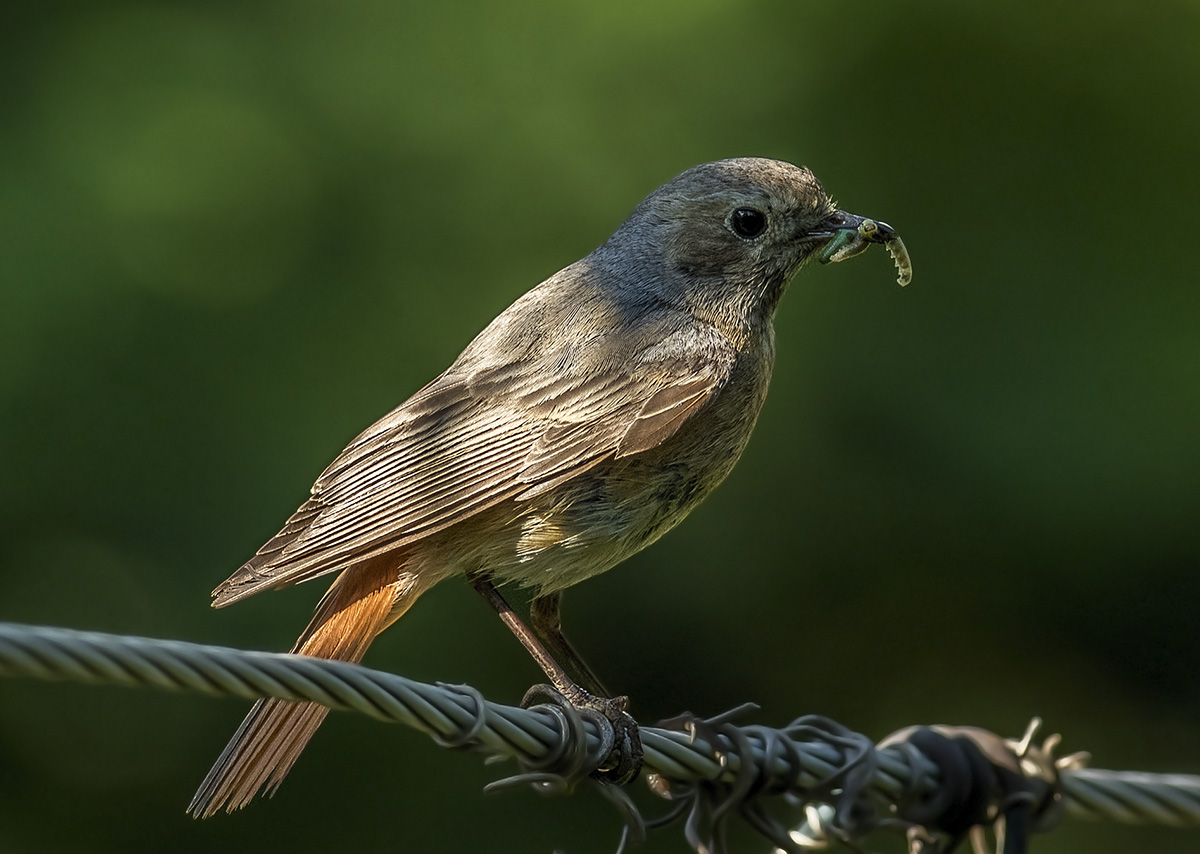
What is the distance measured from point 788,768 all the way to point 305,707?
1.48m

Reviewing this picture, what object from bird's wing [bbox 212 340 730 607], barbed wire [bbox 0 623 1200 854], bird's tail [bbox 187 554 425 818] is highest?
bird's wing [bbox 212 340 730 607]

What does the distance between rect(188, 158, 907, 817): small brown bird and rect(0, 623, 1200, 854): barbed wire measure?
0.70 meters

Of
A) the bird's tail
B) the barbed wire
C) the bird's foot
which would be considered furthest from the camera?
the bird's tail

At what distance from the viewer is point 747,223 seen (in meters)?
3.90

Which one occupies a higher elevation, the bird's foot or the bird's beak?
the bird's beak

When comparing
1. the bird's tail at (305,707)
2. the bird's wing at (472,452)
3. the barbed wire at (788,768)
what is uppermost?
the bird's wing at (472,452)

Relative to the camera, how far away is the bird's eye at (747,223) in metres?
3.89

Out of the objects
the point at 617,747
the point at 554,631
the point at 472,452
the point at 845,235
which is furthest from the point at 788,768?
the point at 845,235

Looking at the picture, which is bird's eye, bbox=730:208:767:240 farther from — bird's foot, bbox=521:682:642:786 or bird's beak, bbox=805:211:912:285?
bird's foot, bbox=521:682:642:786

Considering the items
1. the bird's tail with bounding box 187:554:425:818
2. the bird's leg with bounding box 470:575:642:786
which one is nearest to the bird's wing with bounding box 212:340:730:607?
the bird's tail with bounding box 187:554:425:818

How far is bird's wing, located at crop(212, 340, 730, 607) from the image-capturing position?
3.40 metres

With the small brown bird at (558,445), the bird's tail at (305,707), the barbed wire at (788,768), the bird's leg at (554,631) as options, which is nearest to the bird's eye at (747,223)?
the small brown bird at (558,445)

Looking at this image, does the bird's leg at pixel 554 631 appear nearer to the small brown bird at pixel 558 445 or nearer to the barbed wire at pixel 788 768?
the small brown bird at pixel 558 445

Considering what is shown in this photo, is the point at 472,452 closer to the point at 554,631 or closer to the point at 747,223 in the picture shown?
the point at 554,631
